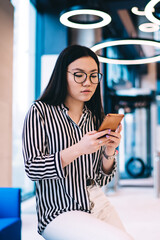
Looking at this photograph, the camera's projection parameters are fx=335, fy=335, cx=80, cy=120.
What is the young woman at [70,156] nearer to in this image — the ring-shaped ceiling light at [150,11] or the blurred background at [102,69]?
the blurred background at [102,69]

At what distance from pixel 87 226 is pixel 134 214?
4.48 m

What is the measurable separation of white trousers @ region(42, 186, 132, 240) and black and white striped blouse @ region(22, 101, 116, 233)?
1.6 inches

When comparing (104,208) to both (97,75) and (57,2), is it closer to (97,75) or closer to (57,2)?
(97,75)

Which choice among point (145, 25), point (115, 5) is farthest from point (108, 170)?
point (115, 5)

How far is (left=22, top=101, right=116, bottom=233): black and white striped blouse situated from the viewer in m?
1.33

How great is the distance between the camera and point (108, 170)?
158cm

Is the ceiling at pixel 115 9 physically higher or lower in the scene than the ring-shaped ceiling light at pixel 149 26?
higher

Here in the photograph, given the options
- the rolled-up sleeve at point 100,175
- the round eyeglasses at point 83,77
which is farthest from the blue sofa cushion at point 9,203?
the round eyeglasses at point 83,77

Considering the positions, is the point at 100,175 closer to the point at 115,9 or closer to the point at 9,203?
the point at 9,203

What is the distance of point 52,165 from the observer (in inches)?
51.6

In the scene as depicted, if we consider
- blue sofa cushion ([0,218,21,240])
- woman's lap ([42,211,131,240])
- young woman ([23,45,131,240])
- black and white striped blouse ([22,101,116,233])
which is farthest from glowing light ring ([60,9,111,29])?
woman's lap ([42,211,131,240])

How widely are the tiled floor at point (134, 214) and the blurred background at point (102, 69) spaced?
0.13 ft

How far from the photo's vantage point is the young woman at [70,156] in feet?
4.25

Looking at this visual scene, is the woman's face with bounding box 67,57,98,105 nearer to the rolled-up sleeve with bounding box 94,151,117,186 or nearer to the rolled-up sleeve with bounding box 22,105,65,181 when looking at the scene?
the rolled-up sleeve with bounding box 22,105,65,181
